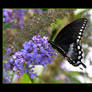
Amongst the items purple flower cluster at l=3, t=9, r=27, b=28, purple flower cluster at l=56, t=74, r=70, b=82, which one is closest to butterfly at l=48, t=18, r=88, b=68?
purple flower cluster at l=3, t=9, r=27, b=28

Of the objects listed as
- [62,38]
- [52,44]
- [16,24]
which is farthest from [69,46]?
[16,24]

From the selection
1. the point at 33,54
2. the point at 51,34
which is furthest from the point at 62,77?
the point at 33,54

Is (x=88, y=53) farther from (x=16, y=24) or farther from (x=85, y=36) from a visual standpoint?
(x=16, y=24)

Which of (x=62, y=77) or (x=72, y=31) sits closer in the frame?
(x=72, y=31)

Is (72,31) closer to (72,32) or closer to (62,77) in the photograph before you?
(72,32)

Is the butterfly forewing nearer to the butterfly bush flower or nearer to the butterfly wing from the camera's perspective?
the butterfly wing

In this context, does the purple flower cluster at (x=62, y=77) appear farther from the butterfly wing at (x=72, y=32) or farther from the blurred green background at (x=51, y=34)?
the butterfly wing at (x=72, y=32)

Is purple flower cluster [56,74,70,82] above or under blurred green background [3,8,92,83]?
under
